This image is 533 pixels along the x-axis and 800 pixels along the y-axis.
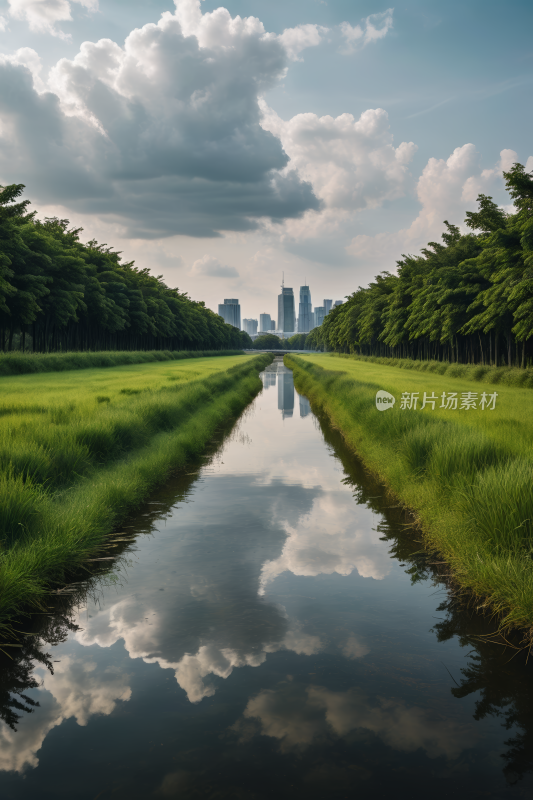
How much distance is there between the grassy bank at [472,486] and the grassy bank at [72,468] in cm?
498

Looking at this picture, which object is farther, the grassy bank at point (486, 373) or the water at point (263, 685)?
the grassy bank at point (486, 373)

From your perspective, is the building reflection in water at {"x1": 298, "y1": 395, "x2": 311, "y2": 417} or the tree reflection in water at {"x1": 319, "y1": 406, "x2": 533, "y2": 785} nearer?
the tree reflection in water at {"x1": 319, "y1": 406, "x2": 533, "y2": 785}

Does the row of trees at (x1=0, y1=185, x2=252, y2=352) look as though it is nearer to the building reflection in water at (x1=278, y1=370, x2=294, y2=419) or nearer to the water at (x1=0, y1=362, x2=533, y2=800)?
the building reflection in water at (x1=278, y1=370, x2=294, y2=419)

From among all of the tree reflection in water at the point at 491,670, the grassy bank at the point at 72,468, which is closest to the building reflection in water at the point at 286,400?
the grassy bank at the point at 72,468

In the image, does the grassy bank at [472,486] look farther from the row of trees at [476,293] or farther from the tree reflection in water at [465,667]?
the row of trees at [476,293]

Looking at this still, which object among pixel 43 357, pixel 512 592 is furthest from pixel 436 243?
pixel 512 592

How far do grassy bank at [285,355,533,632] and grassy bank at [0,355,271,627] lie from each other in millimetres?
4984

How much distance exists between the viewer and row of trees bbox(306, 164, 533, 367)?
2608 centimetres

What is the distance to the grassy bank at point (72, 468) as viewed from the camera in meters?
6.09

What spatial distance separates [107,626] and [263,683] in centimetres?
203

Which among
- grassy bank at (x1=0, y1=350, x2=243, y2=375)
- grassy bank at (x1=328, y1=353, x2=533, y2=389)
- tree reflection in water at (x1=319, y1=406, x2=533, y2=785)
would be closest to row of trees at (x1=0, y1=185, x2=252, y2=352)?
grassy bank at (x1=0, y1=350, x2=243, y2=375)

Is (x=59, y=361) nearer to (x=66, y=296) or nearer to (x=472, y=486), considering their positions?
(x=66, y=296)

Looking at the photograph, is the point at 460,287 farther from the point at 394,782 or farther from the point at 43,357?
the point at 394,782

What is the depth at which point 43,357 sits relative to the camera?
35812 millimetres
